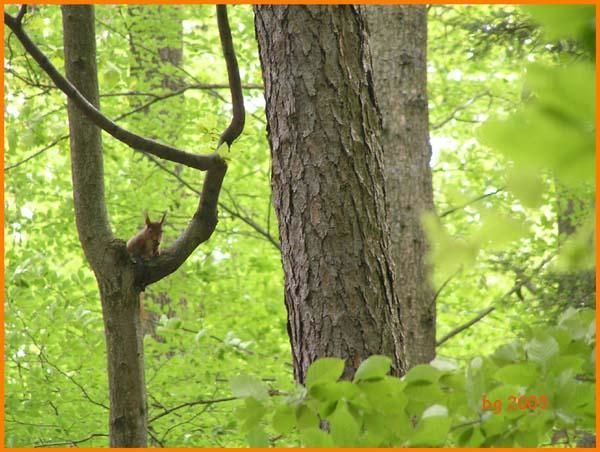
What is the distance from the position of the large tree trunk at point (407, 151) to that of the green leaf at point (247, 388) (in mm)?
3427

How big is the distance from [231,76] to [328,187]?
663 millimetres

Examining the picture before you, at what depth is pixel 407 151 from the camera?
4.70 meters

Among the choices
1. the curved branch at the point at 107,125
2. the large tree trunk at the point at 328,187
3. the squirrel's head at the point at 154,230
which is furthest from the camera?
the squirrel's head at the point at 154,230

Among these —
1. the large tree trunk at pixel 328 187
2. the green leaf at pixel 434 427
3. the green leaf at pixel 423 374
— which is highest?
the large tree trunk at pixel 328 187

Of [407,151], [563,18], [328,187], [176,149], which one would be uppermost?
[407,151]

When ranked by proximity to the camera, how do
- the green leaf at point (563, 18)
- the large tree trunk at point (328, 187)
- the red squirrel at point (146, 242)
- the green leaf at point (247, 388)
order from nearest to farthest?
the green leaf at point (563, 18) < the green leaf at point (247, 388) < the large tree trunk at point (328, 187) < the red squirrel at point (146, 242)

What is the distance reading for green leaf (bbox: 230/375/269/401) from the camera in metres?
1.13

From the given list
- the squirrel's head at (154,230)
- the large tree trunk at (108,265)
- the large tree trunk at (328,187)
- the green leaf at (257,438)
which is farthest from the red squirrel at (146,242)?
the green leaf at (257,438)

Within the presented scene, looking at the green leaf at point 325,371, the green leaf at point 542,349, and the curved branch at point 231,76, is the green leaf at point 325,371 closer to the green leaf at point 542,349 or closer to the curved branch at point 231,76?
the green leaf at point 542,349

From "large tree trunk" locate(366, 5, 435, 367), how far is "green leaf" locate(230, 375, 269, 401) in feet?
11.2

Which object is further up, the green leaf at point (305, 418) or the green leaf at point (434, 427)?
the green leaf at point (305, 418)

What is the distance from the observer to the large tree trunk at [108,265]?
9.60 feet

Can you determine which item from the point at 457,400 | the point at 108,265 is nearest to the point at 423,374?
the point at 457,400

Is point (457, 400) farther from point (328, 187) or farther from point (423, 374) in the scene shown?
point (328, 187)
